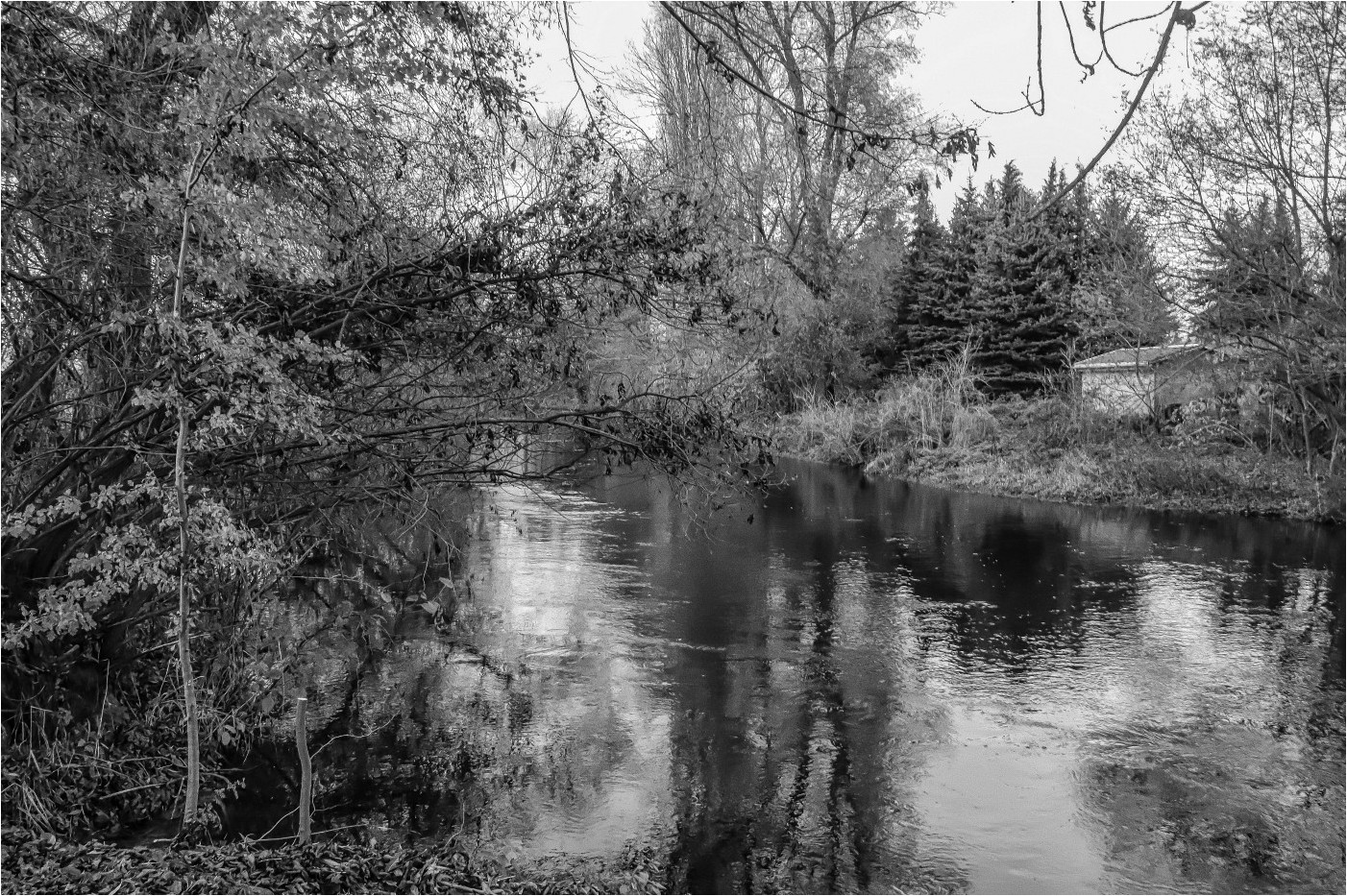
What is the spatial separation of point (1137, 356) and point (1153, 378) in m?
1.83

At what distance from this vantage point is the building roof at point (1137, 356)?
22958 mm

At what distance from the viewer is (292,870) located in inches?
215

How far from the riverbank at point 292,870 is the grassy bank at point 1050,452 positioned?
1369cm

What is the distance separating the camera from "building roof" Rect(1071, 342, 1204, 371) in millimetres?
22958

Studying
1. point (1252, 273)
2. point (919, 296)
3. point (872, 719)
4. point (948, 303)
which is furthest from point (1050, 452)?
point (872, 719)

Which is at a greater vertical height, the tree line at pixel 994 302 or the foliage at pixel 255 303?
the tree line at pixel 994 302

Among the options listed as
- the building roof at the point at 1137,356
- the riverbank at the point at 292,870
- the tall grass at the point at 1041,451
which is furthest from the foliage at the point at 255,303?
the tall grass at the point at 1041,451

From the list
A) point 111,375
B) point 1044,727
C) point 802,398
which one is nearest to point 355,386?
point 111,375

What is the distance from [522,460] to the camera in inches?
335

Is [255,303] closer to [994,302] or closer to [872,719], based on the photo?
[872,719]

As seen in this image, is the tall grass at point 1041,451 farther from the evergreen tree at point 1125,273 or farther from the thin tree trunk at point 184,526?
the thin tree trunk at point 184,526

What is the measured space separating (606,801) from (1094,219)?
58.3 ft

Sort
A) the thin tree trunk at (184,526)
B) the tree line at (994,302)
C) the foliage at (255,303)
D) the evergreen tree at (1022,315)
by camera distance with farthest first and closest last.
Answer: the evergreen tree at (1022,315) < the tree line at (994,302) < the foliage at (255,303) < the thin tree trunk at (184,526)

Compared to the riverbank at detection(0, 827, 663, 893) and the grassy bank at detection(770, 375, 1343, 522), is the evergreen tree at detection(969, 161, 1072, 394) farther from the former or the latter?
the riverbank at detection(0, 827, 663, 893)
